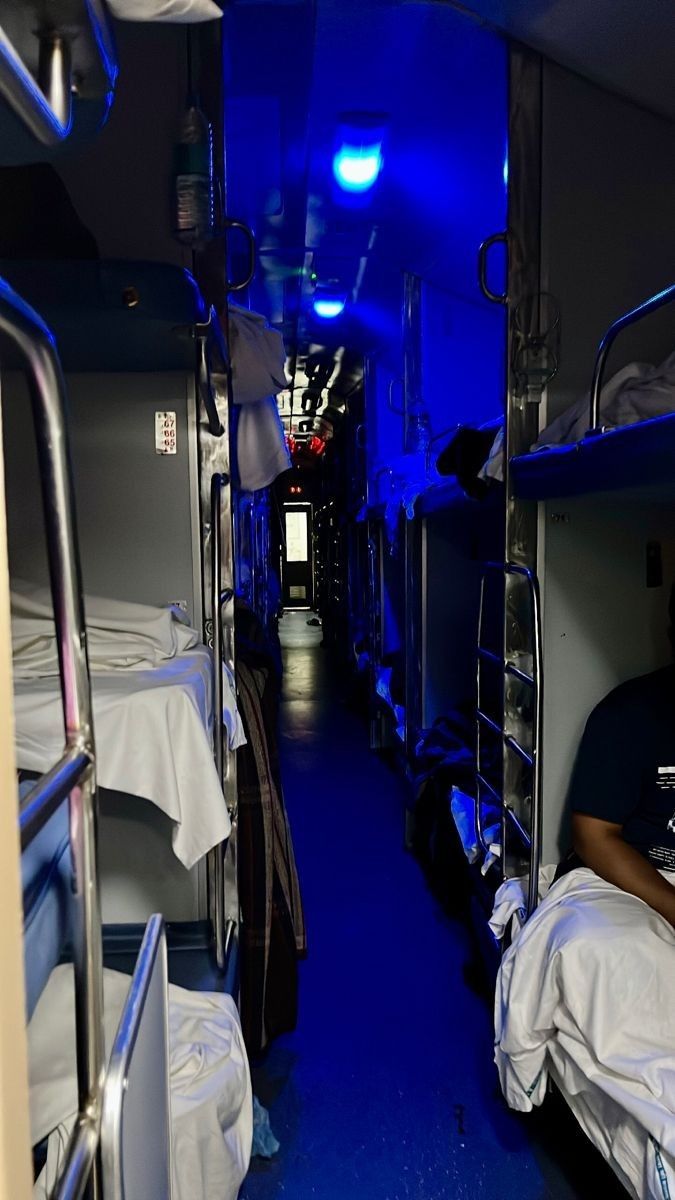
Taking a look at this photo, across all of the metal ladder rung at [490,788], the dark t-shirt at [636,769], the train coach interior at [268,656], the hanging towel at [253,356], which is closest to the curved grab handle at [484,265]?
the train coach interior at [268,656]

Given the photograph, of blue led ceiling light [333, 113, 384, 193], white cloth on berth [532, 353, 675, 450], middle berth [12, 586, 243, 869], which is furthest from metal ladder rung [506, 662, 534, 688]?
blue led ceiling light [333, 113, 384, 193]

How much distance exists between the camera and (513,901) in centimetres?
287

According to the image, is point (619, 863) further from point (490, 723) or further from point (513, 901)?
point (490, 723)

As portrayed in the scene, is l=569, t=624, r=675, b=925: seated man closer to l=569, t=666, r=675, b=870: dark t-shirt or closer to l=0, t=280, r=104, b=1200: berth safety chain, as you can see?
l=569, t=666, r=675, b=870: dark t-shirt

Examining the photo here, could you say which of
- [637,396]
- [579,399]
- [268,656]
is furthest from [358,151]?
[637,396]

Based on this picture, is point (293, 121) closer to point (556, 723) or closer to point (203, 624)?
point (203, 624)

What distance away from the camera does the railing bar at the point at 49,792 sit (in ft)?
2.21

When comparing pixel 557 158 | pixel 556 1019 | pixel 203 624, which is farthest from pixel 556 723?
pixel 557 158

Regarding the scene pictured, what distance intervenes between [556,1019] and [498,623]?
2.67 m

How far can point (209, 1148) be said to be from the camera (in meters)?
1.72

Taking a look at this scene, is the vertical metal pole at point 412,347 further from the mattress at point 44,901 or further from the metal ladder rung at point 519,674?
the mattress at point 44,901

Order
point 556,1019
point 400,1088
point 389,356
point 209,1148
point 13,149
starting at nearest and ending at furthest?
point 13,149, point 209,1148, point 556,1019, point 400,1088, point 389,356

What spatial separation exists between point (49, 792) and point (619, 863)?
6.68 feet

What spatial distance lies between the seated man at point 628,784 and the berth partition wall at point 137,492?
1057 mm
